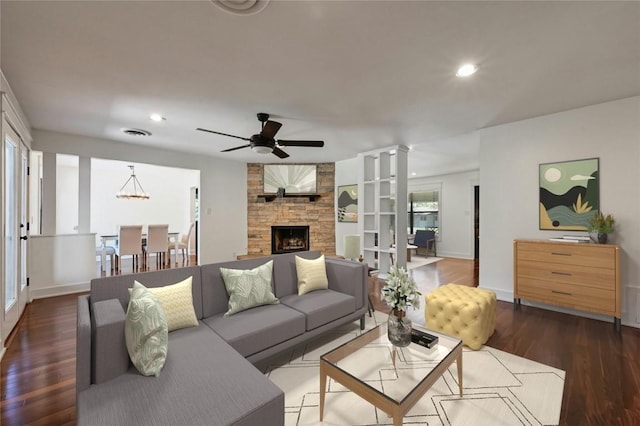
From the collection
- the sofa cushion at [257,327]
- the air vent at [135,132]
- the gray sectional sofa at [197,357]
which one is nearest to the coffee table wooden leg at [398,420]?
the gray sectional sofa at [197,357]

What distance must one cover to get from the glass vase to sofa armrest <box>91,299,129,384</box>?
5.35 feet

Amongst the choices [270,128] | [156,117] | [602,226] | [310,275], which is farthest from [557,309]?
[156,117]

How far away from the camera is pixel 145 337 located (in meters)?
1.42

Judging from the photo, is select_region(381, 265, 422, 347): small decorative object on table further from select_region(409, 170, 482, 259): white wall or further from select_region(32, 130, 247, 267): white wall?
select_region(409, 170, 482, 259): white wall

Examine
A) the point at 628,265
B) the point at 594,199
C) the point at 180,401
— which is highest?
the point at 594,199

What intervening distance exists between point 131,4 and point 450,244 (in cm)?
813

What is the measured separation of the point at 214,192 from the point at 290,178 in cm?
174

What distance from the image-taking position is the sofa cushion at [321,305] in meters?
2.33

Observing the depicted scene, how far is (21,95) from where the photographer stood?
2.84 m

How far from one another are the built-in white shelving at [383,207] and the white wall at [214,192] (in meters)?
2.88

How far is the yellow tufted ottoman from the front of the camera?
7.94 feet

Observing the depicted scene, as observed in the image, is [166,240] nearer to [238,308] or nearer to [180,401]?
[238,308]

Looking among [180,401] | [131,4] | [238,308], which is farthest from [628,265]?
[131,4]

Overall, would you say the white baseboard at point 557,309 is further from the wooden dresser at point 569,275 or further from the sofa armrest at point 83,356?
the sofa armrest at point 83,356
